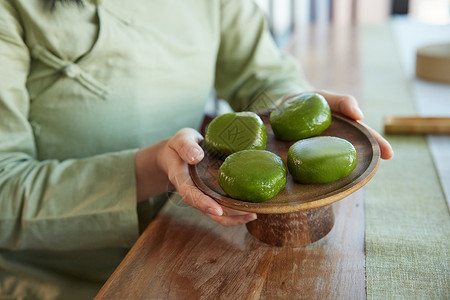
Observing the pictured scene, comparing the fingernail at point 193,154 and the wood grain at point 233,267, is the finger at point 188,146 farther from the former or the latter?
the wood grain at point 233,267

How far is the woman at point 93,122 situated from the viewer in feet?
2.70

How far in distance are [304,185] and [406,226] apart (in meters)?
0.23

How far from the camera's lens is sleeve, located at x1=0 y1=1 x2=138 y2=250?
0.82m

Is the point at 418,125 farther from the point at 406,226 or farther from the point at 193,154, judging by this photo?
the point at 193,154

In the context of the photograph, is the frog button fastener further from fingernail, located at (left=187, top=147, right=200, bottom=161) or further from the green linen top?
fingernail, located at (left=187, top=147, right=200, bottom=161)

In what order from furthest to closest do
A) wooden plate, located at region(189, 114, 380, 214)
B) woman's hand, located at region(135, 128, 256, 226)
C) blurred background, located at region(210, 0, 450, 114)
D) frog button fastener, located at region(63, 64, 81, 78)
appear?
blurred background, located at region(210, 0, 450, 114) → frog button fastener, located at region(63, 64, 81, 78) → woman's hand, located at region(135, 128, 256, 226) → wooden plate, located at region(189, 114, 380, 214)

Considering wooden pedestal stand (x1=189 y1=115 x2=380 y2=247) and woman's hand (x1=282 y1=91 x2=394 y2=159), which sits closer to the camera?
wooden pedestal stand (x1=189 y1=115 x2=380 y2=247)

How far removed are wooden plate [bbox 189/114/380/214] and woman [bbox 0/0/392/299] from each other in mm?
33

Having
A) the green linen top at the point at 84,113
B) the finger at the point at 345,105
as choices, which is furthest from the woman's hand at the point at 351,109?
the green linen top at the point at 84,113

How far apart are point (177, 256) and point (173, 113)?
0.47 metres

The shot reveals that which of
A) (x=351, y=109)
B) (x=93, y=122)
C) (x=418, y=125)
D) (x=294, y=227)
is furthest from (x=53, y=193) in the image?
(x=418, y=125)

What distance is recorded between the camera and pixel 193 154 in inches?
26.4

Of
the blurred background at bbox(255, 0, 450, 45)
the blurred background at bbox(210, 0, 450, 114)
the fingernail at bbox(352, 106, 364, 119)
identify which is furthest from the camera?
the blurred background at bbox(255, 0, 450, 45)

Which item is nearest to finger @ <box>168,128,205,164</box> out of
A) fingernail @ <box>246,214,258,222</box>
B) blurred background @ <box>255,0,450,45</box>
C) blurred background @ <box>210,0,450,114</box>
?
fingernail @ <box>246,214,258,222</box>
